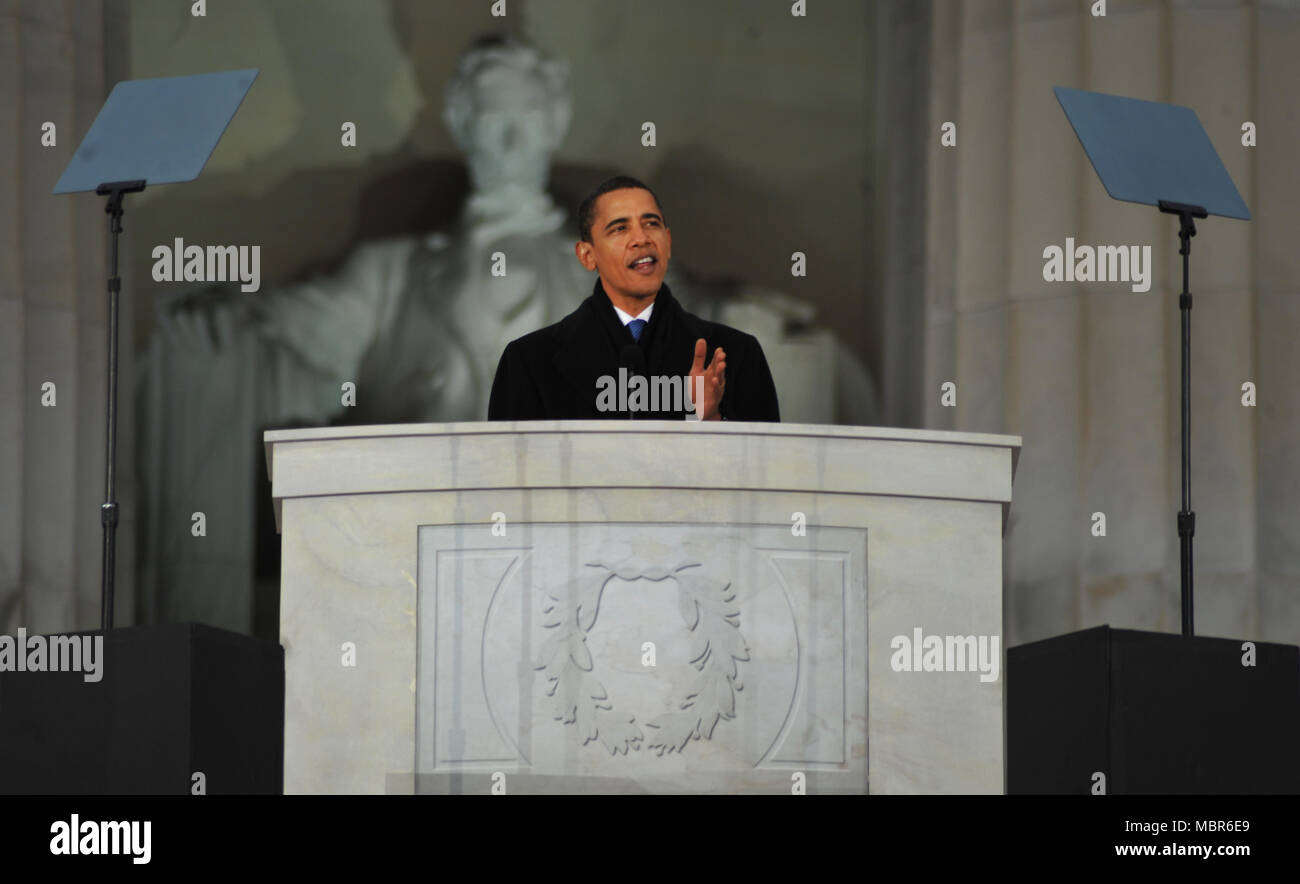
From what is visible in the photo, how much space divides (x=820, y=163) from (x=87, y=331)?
4.23 m

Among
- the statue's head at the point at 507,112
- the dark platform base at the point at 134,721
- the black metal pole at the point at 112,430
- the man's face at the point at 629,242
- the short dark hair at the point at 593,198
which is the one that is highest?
the statue's head at the point at 507,112

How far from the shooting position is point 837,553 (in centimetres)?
652

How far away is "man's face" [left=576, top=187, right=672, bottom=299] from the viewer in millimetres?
8547

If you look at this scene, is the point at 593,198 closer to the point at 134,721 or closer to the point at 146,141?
the point at 146,141

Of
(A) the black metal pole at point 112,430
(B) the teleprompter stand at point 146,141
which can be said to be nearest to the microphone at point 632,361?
(B) the teleprompter stand at point 146,141

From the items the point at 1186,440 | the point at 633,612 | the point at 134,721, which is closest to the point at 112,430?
the point at 134,721

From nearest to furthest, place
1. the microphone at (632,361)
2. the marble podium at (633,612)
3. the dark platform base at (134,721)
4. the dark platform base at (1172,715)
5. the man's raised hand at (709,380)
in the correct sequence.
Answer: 1. the dark platform base at (134,721)
2. the dark platform base at (1172,715)
3. the marble podium at (633,612)
4. the man's raised hand at (709,380)
5. the microphone at (632,361)

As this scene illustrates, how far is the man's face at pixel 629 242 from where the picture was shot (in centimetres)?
855

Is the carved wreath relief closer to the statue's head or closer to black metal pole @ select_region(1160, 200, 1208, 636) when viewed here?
black metal pole @ select_region(1160, 200, 1208, 636)

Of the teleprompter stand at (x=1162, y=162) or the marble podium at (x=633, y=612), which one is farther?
the teleprompter stand at (x=1162, y=162)

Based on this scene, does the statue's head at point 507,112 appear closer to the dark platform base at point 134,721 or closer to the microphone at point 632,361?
the microphone at point 632,361

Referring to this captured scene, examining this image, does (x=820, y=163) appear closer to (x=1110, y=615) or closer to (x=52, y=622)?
(x=1110, y=615)

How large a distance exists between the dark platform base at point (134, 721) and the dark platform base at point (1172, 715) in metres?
2.27
